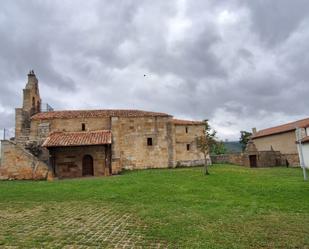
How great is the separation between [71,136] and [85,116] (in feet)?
9.90

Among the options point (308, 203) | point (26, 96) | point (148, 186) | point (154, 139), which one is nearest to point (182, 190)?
point (148, 186)

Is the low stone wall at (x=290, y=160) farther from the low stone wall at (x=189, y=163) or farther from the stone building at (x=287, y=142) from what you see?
the low stone wall at (x=189, y=163)

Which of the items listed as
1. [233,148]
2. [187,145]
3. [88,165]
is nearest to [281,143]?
[187,145]

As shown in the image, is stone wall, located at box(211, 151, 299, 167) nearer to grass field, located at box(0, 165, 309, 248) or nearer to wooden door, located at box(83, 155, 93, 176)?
wooden door, located at box(83, 155, 93, 176)

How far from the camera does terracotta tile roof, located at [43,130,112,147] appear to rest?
72.8 ft

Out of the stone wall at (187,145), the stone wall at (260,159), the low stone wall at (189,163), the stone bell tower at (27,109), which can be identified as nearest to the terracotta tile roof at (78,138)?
the stone bell tower at (27,109)

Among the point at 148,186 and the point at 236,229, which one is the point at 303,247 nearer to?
the point at 236,229

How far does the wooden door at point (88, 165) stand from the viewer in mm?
23672

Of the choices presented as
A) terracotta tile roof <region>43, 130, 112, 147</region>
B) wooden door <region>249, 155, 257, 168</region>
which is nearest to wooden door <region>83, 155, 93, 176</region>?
terracotta tile roof <region>43, 130, 112, 147</region>

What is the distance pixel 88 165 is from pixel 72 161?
1.46 meters

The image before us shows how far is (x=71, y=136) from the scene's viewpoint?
23844 millimetres

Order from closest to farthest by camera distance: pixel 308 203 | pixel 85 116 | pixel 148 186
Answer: pixel 308 203, pixel 148 186, pixel 85 116

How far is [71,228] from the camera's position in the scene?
695 centimetres

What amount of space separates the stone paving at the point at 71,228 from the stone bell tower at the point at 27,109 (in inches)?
702
